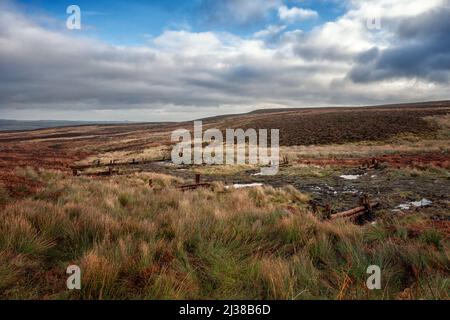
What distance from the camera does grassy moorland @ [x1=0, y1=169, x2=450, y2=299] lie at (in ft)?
10.7

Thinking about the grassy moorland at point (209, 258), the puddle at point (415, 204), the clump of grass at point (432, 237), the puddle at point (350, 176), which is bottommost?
the puddle at point (350, 176)

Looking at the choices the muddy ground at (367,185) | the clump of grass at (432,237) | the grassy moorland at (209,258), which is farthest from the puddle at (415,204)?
the clump of grass at (432,237)

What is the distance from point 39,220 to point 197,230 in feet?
8.71

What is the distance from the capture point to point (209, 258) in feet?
13.8

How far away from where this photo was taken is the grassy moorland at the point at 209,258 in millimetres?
3275

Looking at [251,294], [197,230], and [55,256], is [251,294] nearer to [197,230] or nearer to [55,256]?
[197,230]

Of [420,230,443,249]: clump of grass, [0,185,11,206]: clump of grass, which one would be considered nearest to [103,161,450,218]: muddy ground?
[420,230,443,249]: clump of grass

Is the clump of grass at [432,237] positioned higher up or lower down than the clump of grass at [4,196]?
lower down

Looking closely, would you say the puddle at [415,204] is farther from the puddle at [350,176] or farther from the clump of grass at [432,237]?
the puddle at [350,176]

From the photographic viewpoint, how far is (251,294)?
3.31 metres

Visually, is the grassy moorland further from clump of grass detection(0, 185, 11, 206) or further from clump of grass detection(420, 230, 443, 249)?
clump of grass detection(0, 185, 11, 206)

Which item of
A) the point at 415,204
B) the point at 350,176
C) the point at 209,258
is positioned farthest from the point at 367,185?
the point at 209,258

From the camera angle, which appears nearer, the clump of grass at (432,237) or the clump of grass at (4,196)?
the clump of grass at (432,237)

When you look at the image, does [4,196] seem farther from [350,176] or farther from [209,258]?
[350,176]
